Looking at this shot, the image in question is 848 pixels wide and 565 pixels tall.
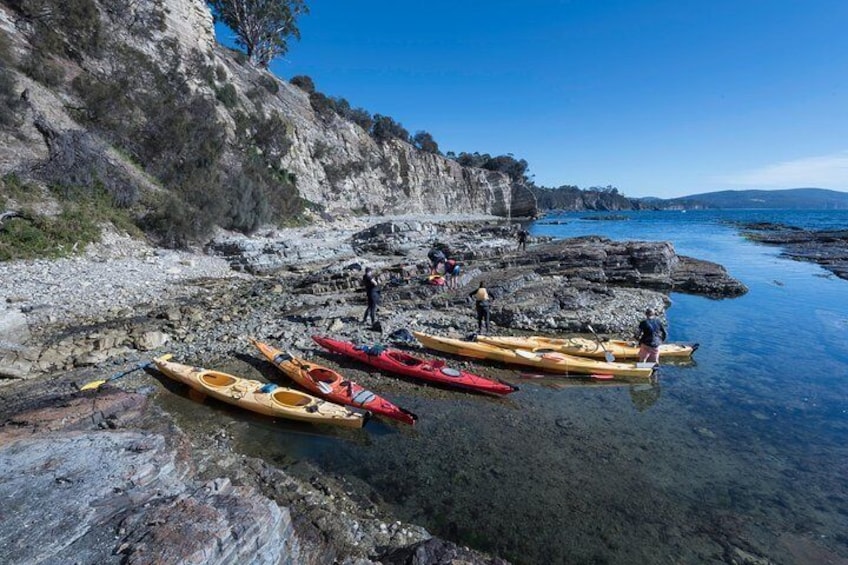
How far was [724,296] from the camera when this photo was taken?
19453mm

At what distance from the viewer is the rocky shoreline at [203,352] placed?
420 cm

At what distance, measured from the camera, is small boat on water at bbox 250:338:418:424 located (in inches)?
317

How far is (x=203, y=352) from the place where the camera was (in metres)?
10.7

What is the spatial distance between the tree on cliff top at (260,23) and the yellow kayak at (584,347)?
152ft

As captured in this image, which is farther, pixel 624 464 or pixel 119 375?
pixel 119 375

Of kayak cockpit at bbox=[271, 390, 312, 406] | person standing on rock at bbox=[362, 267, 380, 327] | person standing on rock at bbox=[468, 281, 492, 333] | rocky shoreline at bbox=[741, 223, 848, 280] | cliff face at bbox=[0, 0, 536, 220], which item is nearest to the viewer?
kayak cockpit at bbox=[271, 390, 312, 406]

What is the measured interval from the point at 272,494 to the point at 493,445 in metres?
3.71

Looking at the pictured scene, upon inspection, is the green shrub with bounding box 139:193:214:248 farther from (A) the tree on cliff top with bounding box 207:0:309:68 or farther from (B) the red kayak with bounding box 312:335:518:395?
(A) the tree on cliff top with bounding box 207:0:309:68

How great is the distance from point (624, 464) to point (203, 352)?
9.71 m

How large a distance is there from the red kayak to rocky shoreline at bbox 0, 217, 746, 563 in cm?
38

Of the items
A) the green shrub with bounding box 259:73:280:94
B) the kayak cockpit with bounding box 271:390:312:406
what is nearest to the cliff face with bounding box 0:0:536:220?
the green shrub with bounding box 259:73:280:94

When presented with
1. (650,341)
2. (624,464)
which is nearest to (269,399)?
(624,464)

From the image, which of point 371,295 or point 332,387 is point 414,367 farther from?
point 371,295

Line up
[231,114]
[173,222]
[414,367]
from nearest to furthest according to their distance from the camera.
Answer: [414,367]
[173,222]
[231,114]
